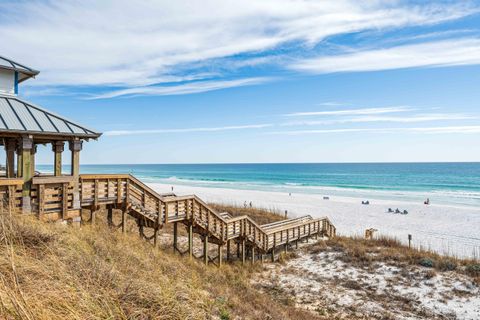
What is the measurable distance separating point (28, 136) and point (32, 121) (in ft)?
Result: 1.86

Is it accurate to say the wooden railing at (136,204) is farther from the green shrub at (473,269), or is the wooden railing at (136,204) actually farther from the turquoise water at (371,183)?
the turquoise water at (371,183)

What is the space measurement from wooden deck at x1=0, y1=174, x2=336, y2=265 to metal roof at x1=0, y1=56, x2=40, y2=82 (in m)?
4.08

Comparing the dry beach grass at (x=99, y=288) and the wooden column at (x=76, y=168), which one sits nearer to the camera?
the dry beach grass at (x=99, y=288)

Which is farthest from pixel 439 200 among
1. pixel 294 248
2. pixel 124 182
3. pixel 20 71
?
pixel 20 71

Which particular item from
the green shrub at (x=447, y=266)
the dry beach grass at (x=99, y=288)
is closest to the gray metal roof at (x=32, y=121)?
the dry beach grass at (x=99, y=288)

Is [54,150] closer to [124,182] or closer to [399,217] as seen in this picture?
[124,182]

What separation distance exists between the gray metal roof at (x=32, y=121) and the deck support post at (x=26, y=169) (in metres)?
0.41

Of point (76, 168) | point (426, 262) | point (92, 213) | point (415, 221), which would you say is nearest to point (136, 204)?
point (92, 213)

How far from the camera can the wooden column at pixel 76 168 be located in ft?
38.3

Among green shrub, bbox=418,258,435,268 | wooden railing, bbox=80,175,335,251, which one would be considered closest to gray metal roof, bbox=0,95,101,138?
wooden railing, bbox=80,175,335,251

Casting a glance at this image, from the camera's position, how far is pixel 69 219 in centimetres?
1148

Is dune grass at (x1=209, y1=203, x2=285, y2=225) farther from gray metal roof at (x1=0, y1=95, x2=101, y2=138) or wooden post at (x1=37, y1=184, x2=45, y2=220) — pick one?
wooden post at (x1=37, y1=184, x2=45, y2=220)

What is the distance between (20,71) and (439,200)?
54996 mm

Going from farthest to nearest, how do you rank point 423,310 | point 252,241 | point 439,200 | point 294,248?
point 439,200
point 294,248
point 252,241
point 423,310
